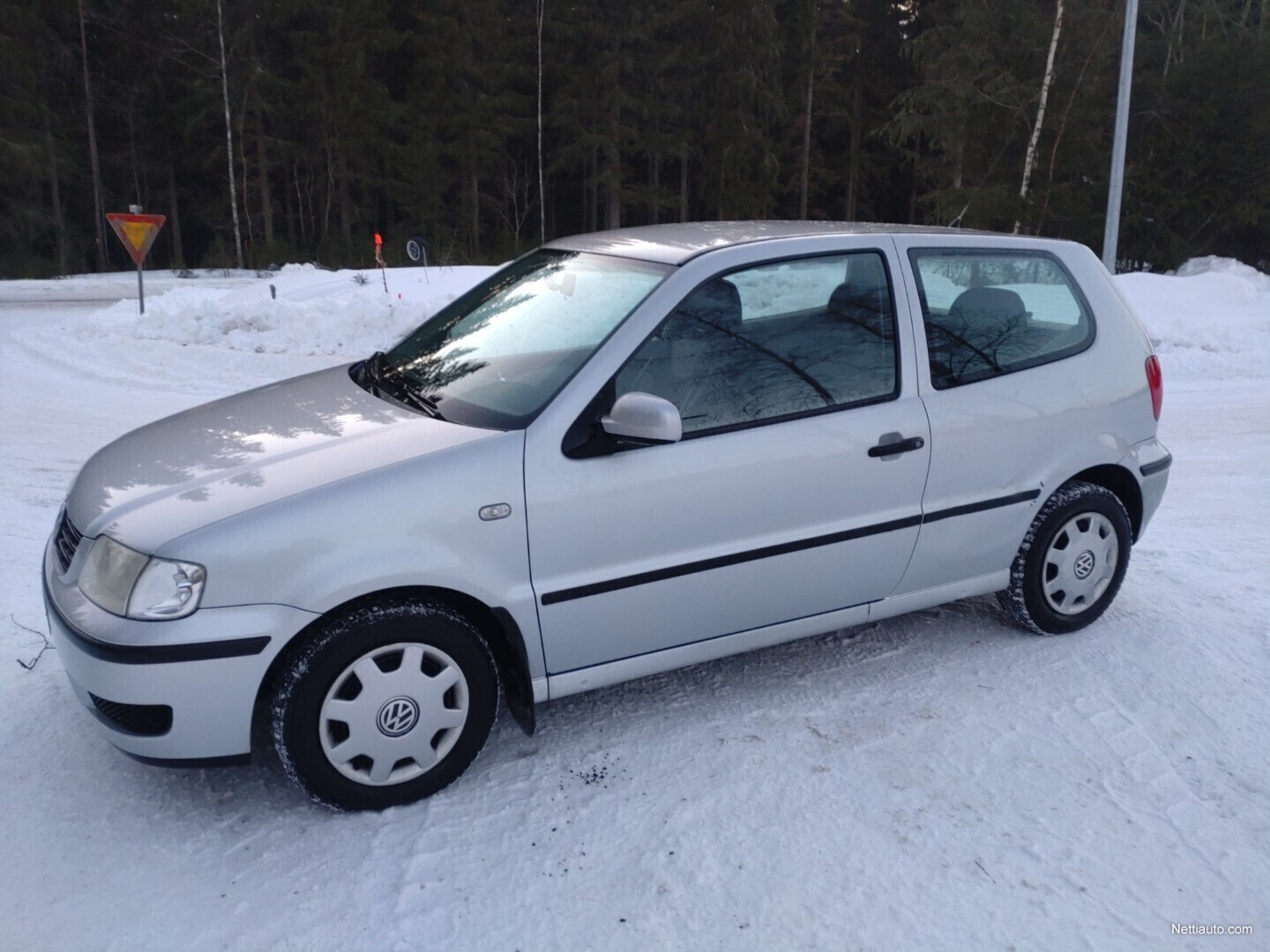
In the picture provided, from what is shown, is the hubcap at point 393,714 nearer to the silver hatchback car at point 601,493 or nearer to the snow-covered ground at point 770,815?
the silver hatchback car at point 601,493

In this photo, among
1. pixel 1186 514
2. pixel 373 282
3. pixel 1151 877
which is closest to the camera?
pixel 1151 877

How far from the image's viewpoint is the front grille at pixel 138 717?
2900 mm

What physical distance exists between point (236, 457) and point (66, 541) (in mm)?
650

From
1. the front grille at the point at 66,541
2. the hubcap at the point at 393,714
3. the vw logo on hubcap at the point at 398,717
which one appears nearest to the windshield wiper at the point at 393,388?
the hubcap at the point at 393,714

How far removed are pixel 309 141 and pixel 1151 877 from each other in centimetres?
4063

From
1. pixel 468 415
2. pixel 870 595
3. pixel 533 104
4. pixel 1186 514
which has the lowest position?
pixel 1186 514

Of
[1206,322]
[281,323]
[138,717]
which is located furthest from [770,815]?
[1206,322]

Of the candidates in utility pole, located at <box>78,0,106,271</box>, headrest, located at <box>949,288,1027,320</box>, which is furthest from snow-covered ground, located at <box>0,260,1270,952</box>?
utility pole, located at <box>78,0,106,271</box>

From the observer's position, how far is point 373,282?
639 inches

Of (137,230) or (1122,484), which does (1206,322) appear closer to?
(1122,484)

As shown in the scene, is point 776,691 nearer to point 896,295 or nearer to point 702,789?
point 702,789

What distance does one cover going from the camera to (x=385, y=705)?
309 centimetres

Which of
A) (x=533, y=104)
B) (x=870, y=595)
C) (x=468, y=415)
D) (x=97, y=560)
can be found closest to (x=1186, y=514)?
(x=870, y=595)

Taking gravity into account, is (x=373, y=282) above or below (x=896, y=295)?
below
